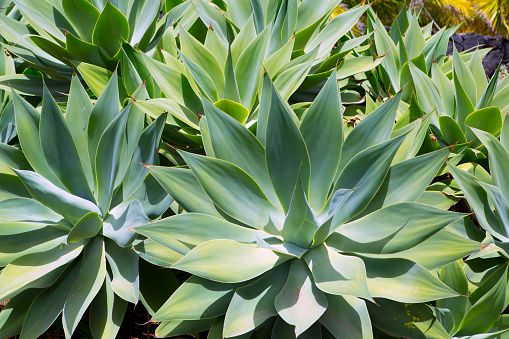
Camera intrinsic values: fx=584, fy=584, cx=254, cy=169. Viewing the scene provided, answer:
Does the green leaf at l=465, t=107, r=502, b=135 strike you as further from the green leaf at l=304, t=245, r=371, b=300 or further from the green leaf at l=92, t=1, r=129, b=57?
the green leaf at l=92, t=1, r=129, b=57

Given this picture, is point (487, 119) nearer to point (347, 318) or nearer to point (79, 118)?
point (347, 318)

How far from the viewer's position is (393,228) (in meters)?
1.39

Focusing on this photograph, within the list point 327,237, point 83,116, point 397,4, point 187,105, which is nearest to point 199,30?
point 187,105

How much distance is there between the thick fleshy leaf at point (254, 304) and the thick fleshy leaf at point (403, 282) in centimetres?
23

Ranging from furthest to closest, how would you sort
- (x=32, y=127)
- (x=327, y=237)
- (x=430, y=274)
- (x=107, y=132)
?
(x=32, y=127), (x=107, y=132), (x=327, y=237), (x=430, y=274)

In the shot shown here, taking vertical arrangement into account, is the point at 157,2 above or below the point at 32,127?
above

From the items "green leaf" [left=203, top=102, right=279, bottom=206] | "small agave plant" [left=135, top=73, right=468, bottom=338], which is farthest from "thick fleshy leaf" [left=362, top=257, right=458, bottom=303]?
"green leaf" [left=203, top=102, right=279, bottom=206]

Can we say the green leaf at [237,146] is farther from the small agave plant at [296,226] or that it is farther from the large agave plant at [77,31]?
the large agave plant at [77,31]

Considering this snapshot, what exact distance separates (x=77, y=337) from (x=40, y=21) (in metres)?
1.13

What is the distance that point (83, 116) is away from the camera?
1766mm

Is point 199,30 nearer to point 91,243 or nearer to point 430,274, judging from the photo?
point 91,243

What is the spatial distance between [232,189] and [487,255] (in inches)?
28.0

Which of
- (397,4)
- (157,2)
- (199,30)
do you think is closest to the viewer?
(157,2)

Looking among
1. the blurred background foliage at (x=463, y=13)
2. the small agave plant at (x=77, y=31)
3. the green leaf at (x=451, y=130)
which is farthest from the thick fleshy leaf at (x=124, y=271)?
the blurred background foliage at (x=463, y=13)
